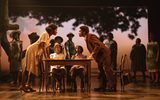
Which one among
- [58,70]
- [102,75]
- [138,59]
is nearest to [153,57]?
[138,59]

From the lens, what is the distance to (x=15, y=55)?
11758 mm

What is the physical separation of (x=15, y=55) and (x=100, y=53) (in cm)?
324

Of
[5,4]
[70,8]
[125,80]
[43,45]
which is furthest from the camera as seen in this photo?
[70,8]

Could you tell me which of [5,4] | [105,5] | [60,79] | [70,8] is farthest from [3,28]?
[60,79]

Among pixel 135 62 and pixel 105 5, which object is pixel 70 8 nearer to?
pixel 105 5

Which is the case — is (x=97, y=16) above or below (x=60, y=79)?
above

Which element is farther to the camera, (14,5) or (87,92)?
(14,5)

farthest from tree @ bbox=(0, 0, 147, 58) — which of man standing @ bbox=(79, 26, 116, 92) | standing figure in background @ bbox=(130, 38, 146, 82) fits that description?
man standing @ bbox=(79, 26, 116, 92)

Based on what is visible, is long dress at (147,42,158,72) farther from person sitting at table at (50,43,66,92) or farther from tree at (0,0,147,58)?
tree at (0,0,147,58)

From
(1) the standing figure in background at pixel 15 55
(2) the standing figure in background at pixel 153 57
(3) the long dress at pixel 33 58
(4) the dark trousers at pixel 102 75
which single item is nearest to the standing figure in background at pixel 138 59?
(2) the standing figure in background at pixel 153 57

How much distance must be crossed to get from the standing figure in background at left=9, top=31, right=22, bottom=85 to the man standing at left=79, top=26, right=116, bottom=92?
2.63 meters

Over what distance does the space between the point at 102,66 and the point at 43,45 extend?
140 centimetres

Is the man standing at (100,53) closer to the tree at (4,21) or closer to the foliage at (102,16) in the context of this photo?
the tree at (4,21)

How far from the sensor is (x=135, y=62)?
41.8ft
